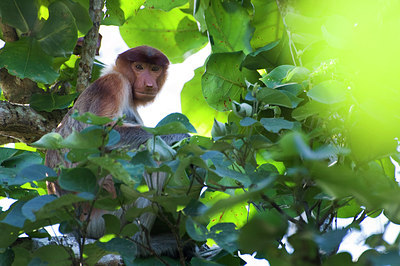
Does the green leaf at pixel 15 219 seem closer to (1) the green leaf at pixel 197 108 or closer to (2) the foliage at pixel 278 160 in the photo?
(2) the foliage at pixel 278 160

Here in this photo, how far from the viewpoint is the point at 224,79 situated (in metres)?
3.17

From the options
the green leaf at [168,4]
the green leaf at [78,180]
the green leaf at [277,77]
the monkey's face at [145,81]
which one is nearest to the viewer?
the green leaf at [78,180]

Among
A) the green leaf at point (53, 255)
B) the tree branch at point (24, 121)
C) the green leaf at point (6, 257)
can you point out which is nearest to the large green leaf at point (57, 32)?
the tree branch at point (24, 121)

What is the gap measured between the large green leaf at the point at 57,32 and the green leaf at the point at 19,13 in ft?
0.36

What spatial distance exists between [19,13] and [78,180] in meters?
2.24

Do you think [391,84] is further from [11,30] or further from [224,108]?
[11,30]

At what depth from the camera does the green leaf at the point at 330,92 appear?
1.92 meters

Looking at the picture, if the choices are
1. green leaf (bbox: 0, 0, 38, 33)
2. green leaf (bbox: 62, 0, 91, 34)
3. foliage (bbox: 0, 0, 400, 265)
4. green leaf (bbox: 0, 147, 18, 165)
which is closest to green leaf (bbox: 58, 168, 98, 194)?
foliage (bbox: 0, 0, 400, 265)

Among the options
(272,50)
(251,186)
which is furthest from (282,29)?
(251,186)

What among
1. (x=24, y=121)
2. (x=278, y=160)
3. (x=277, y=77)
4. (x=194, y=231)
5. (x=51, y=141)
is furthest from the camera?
(x=24, y=121)

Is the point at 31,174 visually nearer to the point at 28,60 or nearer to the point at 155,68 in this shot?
the point at 28,60

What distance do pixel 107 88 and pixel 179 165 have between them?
2.41m

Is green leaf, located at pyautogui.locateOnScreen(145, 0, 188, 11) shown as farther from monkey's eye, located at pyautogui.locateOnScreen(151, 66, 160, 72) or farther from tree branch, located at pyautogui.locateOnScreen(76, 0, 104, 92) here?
monkey's eye, located at pyautogui.locateOnScreen(151, 66, 160, 72)

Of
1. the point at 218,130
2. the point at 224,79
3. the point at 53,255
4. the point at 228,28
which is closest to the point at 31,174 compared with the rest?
the point at 53,255
